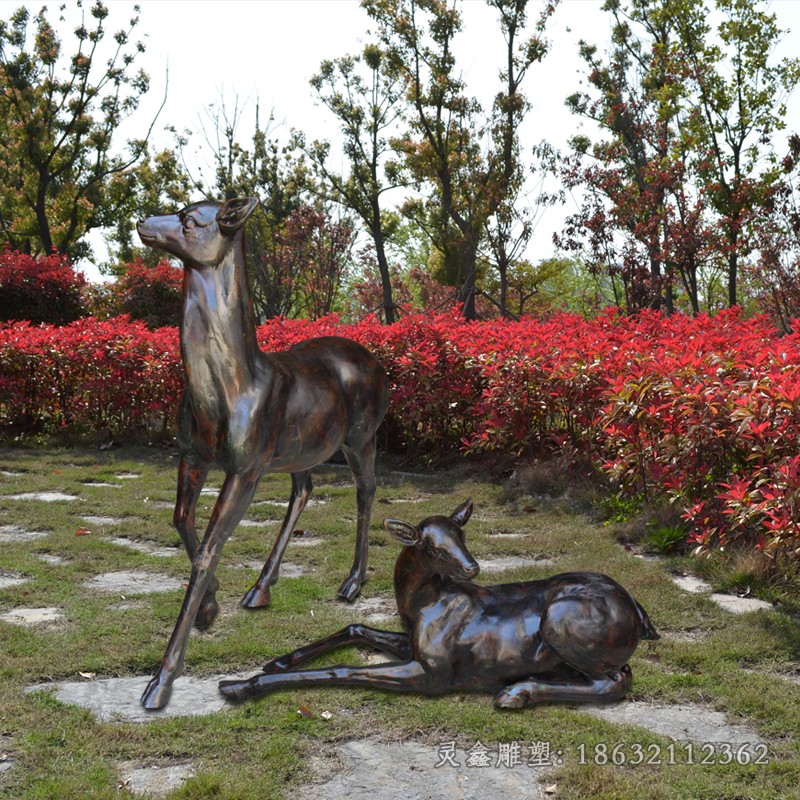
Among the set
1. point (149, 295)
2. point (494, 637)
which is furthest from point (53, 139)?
point (494, 637)

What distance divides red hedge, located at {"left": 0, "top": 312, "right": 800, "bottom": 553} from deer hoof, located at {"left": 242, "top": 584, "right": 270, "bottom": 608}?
2.33 metres

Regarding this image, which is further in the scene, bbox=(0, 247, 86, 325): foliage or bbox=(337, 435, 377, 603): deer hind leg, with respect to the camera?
bbox=(0, 247, 86, 325): foliage

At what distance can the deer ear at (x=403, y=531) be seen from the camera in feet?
10.0

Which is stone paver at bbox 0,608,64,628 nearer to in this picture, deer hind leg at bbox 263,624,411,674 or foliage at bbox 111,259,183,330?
deer hind leg at bbox 263,624,411,674

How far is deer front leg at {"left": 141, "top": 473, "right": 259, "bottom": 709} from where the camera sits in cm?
311

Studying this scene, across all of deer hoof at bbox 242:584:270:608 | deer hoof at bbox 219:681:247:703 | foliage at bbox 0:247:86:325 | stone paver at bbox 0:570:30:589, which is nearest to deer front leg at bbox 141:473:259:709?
deer hoof at bbox 219:681:247:703

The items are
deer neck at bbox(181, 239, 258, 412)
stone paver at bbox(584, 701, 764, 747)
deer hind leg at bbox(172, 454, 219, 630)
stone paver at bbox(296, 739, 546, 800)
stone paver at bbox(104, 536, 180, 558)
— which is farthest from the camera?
stone paver at bbox(104, 536, 180, 558)

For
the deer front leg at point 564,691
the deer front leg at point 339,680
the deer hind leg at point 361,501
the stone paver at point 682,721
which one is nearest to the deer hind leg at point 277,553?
the deer hind leg at point 361,501

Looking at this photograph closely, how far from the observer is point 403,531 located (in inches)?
122

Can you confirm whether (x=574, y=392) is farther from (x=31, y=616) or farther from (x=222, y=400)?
(x=31, y=616)

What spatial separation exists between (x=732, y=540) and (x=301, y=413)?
2.74 meters

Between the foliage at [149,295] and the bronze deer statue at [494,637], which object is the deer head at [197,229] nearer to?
the bronze deer statue at [494,637]

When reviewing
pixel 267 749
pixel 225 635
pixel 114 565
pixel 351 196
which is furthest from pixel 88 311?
pixel 267 749

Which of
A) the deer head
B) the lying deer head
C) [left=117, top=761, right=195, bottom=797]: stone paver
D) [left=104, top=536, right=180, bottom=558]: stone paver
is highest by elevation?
the deer head
